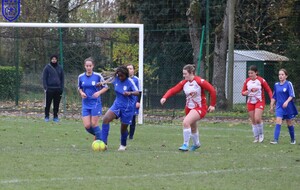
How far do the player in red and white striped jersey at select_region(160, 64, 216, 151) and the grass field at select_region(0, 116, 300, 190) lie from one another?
36 cm

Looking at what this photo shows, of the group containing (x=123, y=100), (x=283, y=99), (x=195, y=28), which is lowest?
(x=283, y=99)

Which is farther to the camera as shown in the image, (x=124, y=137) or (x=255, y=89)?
(x=255, y=89)

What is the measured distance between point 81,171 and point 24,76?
1522 cm

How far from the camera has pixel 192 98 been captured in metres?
14.2

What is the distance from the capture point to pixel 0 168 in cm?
1111

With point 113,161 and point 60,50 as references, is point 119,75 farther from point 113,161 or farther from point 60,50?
point 60,50

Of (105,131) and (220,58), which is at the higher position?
(220,58)

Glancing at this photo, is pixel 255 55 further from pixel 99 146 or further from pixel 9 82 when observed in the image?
pixel 99 146

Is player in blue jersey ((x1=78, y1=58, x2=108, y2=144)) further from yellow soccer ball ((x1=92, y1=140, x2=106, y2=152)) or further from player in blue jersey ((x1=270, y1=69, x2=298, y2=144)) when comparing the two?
player in blue jersey ((x1=270, y1=69, x2=298, y2=144))

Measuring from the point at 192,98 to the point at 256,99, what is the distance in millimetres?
2979

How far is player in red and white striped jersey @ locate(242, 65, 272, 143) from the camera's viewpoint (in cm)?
1656

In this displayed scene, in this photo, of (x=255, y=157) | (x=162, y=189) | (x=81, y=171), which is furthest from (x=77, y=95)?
(x=162, y=189)

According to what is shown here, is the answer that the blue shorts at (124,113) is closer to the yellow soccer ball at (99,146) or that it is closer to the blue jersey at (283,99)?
the yellow soccer ball at (99,146)

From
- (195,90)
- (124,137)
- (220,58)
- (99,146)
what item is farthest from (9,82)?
(195,90)
